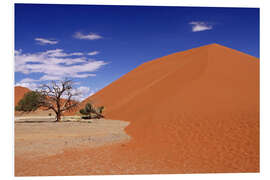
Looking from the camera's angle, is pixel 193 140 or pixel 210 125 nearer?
pixel 193 140

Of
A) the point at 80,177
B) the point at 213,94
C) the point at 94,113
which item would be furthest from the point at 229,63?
the point at 80,177

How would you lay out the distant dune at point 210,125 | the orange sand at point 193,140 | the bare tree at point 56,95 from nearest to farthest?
the orange sand at point 193,140
the distant dune at point 210,125
the bare tree at point 56,95

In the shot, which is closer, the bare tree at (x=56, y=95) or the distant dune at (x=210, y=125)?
the distant dune at (x=210, y=125)

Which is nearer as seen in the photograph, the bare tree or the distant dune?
the distant dune

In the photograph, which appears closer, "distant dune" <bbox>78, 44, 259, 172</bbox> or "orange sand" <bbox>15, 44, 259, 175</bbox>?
"orange sand" <bbox>15, 44, 259, 175</bbox>

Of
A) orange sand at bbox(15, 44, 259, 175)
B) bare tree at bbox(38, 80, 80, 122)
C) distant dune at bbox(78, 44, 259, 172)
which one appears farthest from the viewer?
bare tree at bbox(38, 80, 80, 122)

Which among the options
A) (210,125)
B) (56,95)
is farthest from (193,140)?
(56,95)

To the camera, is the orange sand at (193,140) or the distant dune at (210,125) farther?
the distant dune at (210,125)

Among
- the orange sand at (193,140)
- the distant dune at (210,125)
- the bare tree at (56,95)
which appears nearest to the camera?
the orange sand at (193,140)

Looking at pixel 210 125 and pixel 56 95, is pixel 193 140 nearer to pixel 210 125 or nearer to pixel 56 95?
pixel 210 125

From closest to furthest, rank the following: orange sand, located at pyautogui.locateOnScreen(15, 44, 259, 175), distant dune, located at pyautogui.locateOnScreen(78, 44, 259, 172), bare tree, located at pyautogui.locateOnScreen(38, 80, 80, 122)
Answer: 1. orange sand, located at pyautogui.locateOnScreen(15, 44, 259, 175)
2. distant dune, located at pyautogui.locateOnScreen(78, 44, 259, 172)
3. bare tree, located at pyautogui.locateOnScreen(38, 80, 80, 122)

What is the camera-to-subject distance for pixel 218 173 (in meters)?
8.41
